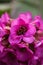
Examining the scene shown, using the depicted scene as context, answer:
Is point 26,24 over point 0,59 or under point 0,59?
over

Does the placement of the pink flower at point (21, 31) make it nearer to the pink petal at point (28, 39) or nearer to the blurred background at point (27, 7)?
the pink petal at point (28, 39)

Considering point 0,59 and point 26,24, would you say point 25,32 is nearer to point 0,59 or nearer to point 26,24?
point 26,24

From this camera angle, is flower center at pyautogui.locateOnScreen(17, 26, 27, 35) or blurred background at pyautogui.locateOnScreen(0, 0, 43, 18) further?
blurred background at pyautogui.locateOnScreen(0, 0, 43, 18)

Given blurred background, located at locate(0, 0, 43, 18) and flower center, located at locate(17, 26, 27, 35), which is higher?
flower center, located at locate(17, 26, 27, 35)

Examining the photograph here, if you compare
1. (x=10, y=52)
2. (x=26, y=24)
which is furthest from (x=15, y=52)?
(x=26, y=24)

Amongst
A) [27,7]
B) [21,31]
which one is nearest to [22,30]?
[21,31]

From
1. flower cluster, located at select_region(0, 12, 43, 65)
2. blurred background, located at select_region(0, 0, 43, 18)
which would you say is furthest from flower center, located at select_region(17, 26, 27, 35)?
blurred background, located at select_region(0, 0, 43, 18)

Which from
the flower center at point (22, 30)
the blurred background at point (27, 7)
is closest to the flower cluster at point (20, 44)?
the flower center at point (22, 30)

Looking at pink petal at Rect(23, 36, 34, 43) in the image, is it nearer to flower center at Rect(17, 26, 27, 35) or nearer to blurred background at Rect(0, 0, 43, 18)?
Answer: flower center at Rect(17, 26, 27, 35)
